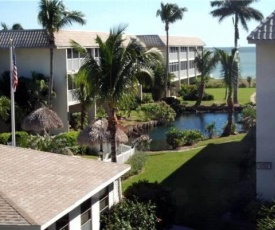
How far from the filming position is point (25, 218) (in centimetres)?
1084

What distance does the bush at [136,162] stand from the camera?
2448cm

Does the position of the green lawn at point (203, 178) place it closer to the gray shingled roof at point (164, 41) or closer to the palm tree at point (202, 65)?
the palm tree at point (202, 65)

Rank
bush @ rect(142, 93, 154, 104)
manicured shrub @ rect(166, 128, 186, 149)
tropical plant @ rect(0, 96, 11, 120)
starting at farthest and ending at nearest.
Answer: bush @ rect(142, 93, 154, 104)
tropical plant @ rect(0, 96, 11, 120)
manicured shrub @ rect(166, 128, 186, 149)

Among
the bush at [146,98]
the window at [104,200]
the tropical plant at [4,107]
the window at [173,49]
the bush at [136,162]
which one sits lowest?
the bush at [136,162]

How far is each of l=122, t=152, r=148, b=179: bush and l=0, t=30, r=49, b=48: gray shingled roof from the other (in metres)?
14.1

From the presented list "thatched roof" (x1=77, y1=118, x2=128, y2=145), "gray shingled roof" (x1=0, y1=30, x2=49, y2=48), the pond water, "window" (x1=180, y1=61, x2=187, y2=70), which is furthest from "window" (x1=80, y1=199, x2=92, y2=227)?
"window" (x1=180, y1=61, x2=187, y2=70)

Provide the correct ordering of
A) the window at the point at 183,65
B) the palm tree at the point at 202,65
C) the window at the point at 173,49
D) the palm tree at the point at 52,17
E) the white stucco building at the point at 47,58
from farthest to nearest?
the window at the point at 183,65, the window at the point at 173,49, the palm tree at the point at 202,65, the white stucco building at the point at 47,58, the palm tree at the point at 52,17

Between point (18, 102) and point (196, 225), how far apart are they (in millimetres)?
21857

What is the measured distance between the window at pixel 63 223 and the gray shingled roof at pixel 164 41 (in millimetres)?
46144

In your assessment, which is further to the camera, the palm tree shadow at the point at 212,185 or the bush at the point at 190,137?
the bush at the point at 190,137

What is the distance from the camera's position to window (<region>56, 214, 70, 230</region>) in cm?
1249

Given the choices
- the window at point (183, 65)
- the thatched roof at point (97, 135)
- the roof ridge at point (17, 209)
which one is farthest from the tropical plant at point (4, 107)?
the window at point (183, 65)

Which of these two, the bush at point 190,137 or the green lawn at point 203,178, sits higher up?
the bush at point 190,137

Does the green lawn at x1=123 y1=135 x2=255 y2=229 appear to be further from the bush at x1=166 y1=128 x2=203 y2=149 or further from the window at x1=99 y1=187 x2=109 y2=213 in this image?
the window at x1=99 y1=187 x2=109 y2=213
